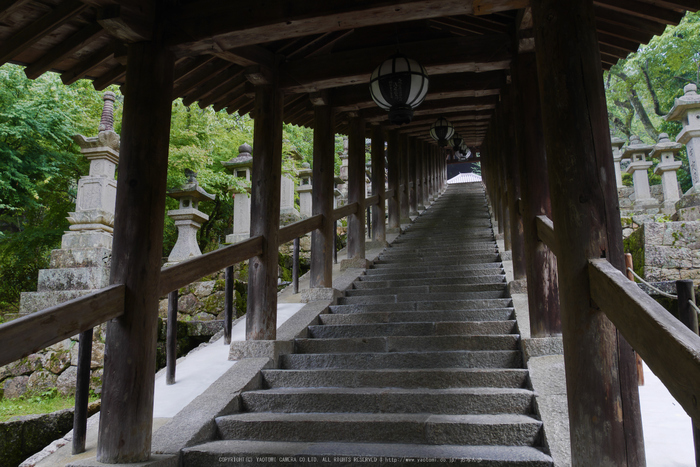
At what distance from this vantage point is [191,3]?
12.8 feet

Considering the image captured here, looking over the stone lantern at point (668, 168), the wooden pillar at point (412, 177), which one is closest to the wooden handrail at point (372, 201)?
the wooden pillar at point (412, 177)

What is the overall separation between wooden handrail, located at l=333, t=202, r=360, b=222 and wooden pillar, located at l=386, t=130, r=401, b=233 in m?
3.00

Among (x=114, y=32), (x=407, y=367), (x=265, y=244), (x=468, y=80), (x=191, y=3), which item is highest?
(x=468, y=80)

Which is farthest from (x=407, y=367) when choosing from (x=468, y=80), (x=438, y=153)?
(x=438, y=153)

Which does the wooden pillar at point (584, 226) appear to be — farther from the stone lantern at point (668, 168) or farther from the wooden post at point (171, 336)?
the stone lantern at point (668, 168)

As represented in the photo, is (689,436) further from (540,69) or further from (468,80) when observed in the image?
(468,80)

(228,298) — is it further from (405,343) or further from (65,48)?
(65,48)

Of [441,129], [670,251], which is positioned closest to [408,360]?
[441,129]

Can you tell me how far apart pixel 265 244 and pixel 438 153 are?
48.8 feet

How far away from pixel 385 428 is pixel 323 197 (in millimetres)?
3695

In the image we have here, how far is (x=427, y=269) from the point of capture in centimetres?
697

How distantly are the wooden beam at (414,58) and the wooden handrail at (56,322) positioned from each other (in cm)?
319

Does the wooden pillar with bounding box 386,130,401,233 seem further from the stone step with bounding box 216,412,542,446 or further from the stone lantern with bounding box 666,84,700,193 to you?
the stone lantern with bounding box 666,84,700,193

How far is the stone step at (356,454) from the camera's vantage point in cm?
283
